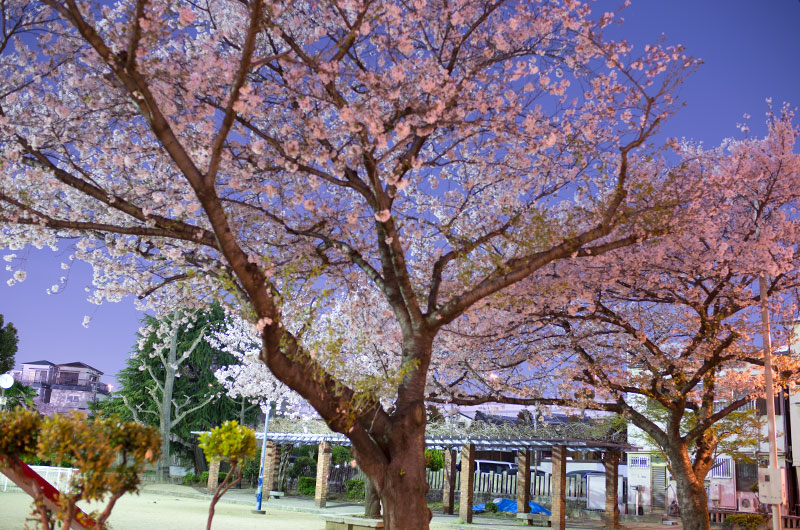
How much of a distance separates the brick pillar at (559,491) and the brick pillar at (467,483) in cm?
284

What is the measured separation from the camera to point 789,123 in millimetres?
13602

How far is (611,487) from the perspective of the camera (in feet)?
77.4

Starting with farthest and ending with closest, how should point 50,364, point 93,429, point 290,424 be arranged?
point 50,364, point 290,424, point 93,429

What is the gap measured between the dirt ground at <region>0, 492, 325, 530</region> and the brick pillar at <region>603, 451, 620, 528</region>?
10.0 metres

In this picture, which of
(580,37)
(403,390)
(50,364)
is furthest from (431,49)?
(50,364)

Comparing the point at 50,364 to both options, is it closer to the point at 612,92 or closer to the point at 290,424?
the point at 290,424

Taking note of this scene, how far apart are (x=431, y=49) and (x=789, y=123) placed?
871 centimetres

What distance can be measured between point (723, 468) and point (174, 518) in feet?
89.4

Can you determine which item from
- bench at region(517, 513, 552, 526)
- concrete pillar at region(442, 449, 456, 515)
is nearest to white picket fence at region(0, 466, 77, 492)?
concrete pillar at region(442, 449, 456, 515)

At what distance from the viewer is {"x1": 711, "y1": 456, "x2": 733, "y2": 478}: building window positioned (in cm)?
3312

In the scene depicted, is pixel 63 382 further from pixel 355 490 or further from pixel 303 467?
pixel 355 490

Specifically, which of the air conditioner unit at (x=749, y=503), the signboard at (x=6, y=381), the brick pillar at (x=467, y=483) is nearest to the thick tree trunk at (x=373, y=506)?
the brick pillar at (x=467, y=483)

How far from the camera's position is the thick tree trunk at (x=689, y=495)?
561 inches

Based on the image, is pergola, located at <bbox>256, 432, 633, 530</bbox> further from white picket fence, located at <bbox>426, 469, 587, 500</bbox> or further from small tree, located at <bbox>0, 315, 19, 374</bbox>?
small tree, located at <bbox>0, 315, 19, 374</bbox>
